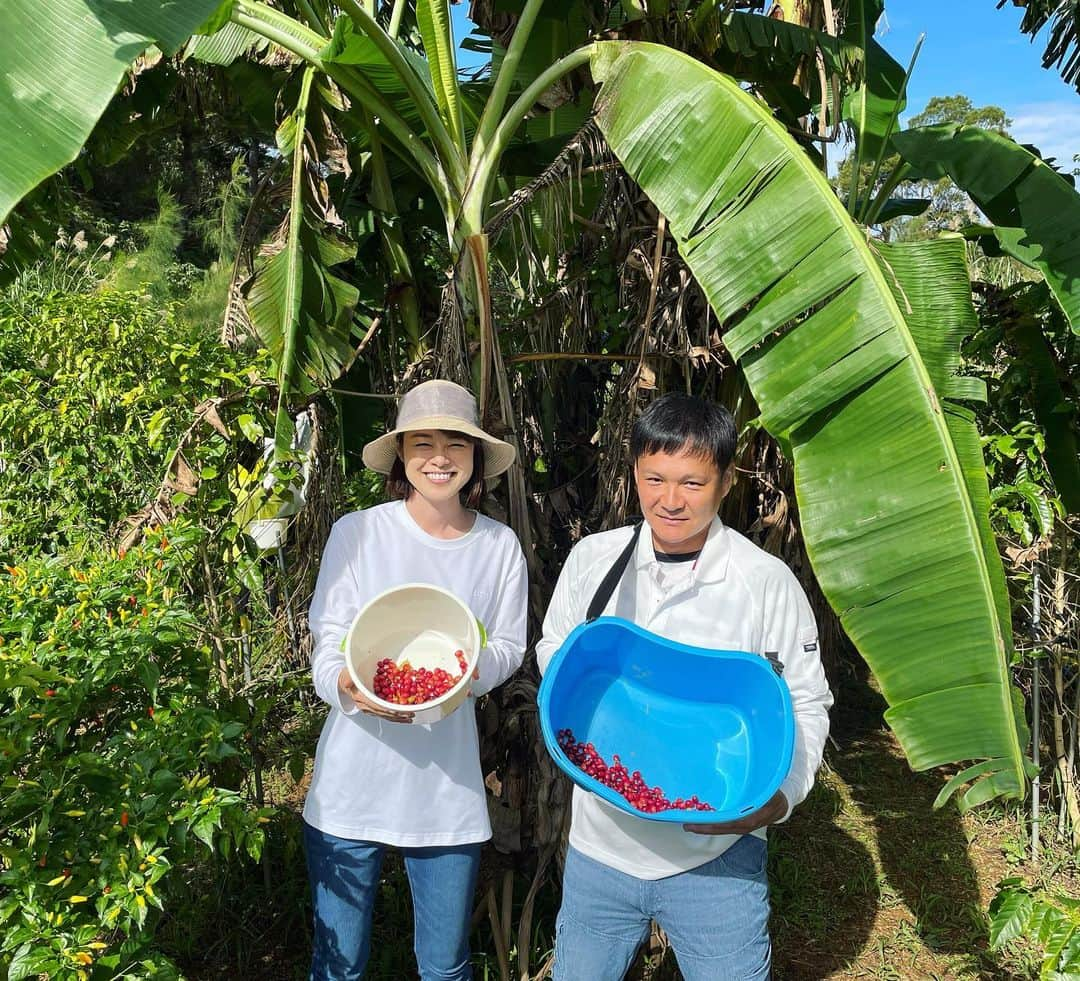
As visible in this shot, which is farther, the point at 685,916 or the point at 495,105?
the point at 495,105

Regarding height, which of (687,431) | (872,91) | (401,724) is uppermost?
(872,91)

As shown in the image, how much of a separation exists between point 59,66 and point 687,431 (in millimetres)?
1400

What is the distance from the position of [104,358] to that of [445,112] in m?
1.60

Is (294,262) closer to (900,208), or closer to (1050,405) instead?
(1050,405)

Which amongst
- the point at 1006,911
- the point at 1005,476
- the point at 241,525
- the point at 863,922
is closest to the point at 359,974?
the point at 241,525

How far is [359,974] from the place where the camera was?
7.50ft

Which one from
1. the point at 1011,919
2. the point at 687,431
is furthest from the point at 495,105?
the point at 1011,919

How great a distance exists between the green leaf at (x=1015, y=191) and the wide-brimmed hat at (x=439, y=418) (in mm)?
1653

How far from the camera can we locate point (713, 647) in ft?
6.59

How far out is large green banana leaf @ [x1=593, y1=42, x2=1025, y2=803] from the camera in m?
1.95

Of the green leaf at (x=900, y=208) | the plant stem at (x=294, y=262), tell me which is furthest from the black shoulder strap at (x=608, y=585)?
the green leaf at (x=900, y=208)

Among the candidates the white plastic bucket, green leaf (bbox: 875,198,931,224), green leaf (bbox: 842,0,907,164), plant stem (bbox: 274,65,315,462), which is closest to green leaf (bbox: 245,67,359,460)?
plant stem (bbox: 274,65,315,462)

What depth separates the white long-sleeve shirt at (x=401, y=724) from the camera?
7.11 ft

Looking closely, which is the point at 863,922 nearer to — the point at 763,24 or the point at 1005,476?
the point at 1005,476
